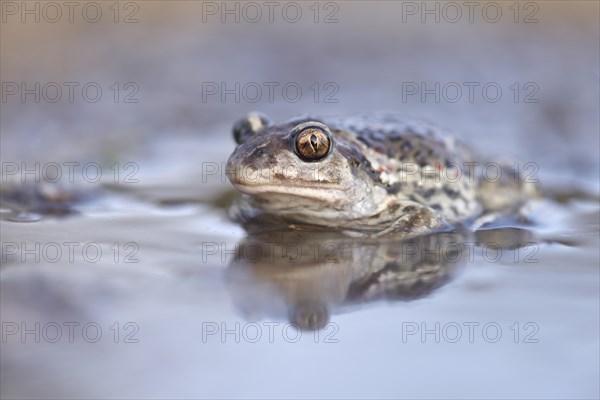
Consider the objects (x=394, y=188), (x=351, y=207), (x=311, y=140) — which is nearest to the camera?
(x=311, y=140)

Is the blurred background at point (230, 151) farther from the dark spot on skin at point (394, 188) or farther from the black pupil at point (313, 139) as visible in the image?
the dark spot on skin at point (394, 188)

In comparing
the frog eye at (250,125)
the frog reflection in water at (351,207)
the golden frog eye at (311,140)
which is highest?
the frog eye at (250,125)

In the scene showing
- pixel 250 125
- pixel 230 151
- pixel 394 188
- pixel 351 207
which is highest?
pixel 230 151

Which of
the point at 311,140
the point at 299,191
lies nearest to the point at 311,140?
the point at 311,140

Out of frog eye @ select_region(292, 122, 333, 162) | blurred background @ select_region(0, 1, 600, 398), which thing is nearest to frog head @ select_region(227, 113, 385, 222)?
frog eye @ select_region(292, 122, 333, 162)

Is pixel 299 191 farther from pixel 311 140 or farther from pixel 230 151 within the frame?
pixel 230 151

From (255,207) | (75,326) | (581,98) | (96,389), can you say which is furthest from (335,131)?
(581,98)

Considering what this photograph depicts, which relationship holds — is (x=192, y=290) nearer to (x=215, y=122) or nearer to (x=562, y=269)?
(x=562, y=269)

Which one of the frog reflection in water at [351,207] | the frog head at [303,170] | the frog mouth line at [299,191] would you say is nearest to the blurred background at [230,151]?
the frog reflection in water at [351,207]
